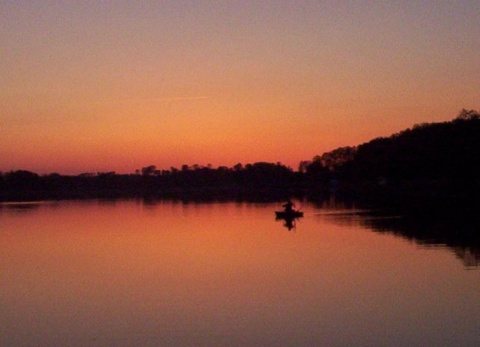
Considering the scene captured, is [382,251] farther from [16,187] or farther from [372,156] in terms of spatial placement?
[16,187]

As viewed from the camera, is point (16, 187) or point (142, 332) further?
point (16, 187)

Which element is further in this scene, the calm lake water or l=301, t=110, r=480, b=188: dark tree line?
l=301, t=110, r=480, b=188: dark tree line

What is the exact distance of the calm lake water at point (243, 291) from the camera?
12719 millimetres

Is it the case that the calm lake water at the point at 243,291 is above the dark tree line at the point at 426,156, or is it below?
below

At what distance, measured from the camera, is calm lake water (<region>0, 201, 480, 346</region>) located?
12719 millimetres

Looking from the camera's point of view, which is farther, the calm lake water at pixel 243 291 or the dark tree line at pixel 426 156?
the dark tree line at pixel 426 156

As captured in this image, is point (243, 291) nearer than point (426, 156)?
Yes

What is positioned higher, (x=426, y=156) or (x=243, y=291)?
(x=426, y=156)

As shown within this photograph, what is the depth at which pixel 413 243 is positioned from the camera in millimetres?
26047

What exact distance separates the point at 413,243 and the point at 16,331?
54.8 feet

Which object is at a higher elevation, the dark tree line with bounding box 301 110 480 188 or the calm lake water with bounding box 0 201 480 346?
the dark tree line with bounding box 301 110 480 188

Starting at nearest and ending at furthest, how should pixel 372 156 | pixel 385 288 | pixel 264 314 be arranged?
pixel 264 314 → pixel 385 288 → pixel 372 156

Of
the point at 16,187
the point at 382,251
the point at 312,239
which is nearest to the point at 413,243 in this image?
the point at 382,251

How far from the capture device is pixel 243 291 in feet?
55.5
